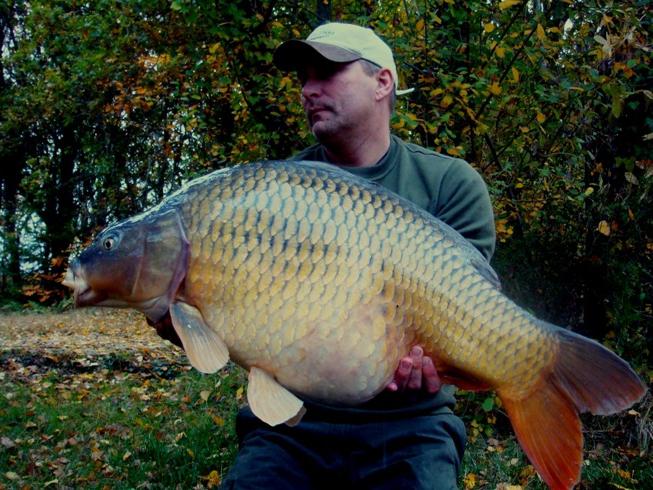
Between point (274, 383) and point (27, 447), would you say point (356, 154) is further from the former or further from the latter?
point (27, 447)

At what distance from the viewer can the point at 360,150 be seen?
6.21 feet

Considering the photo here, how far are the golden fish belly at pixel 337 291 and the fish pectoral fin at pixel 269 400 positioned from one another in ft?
0.06

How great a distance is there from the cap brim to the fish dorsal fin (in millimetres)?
717

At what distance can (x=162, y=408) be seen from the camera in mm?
4266

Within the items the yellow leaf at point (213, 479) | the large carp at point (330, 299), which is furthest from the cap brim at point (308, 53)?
the yellow leaf at point (213, 479)

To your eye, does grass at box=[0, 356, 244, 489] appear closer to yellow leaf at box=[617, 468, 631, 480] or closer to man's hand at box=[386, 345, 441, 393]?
yellow leaf at box=[617, 468, 631, 480]

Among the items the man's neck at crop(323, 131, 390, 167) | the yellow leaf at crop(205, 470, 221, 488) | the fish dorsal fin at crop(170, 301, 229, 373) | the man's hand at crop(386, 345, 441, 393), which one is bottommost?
the yellow leaf at crop(205, 470, 221, 488)

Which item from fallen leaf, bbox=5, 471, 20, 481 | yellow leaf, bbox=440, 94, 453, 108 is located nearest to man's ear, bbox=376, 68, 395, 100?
yellow leaf, bbox=440, 94, 453, 108

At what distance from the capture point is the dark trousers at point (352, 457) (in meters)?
1.61

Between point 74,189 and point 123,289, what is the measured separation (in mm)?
12604

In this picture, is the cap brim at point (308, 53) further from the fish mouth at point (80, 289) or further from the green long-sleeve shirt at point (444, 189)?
the fish mouth at point (80, 289)

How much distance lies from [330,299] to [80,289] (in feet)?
1.55

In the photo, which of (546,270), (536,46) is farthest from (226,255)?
(546,270)

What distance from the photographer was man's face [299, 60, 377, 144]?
1.82 m
